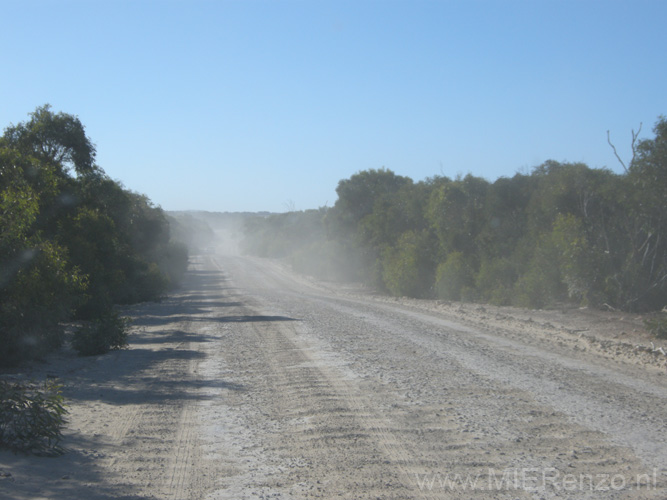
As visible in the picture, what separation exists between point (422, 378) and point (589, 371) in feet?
10.1

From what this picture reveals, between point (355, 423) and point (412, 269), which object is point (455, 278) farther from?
point (355, 423)

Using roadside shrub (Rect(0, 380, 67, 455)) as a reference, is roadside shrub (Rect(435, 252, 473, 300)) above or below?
above

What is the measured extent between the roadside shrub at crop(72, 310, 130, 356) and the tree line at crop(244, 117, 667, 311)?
47.4ft

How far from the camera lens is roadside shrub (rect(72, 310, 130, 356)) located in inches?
496

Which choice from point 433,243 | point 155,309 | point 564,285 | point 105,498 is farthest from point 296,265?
point 105,498

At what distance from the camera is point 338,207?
4953 cm

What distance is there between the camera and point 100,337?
41.7 feet

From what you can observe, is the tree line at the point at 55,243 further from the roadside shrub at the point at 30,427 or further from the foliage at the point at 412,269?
the foliage at the point at 412,269

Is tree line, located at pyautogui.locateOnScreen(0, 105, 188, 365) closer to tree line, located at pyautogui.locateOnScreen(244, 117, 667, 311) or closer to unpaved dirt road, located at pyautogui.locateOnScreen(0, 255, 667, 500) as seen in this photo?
unpaved dirt road, located at pyautogui.locateOnScreen(0, 255, 667, 500)

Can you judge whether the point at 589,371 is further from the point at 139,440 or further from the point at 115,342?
the point at 115,342

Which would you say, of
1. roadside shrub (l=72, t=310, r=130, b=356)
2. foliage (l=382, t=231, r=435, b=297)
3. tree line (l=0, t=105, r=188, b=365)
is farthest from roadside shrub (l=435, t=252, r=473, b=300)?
roadside shrub (l=72, t=310, r=130, b=356)

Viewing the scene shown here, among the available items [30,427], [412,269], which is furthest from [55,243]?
[412,269]

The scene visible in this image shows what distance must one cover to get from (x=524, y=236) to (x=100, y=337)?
62.5 ft

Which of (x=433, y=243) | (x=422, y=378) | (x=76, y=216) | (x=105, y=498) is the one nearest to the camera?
(x=105, y=498)
